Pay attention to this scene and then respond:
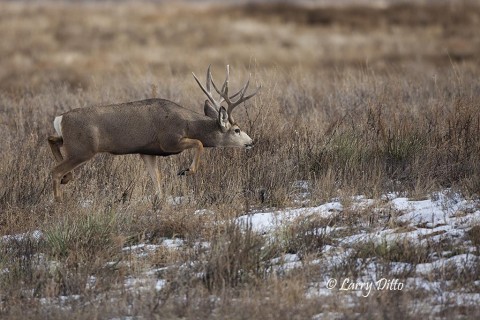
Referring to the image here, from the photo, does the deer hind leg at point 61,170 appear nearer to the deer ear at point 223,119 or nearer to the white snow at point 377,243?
the white snow at point 377,243

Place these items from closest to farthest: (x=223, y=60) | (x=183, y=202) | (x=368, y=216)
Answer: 1. (x=368, y=216)
2. (x=183, y=202)
3. (x=223, y=60)

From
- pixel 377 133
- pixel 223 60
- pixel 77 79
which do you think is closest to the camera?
pixel 377 133

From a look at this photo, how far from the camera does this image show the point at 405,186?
9156 mm

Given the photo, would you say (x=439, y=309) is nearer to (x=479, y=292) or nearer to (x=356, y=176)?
(x=479, y=292)

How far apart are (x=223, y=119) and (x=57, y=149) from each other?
185cm

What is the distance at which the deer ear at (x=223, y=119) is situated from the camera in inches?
388

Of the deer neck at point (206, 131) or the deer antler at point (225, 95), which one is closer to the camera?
the deer antler at point (225, 95)

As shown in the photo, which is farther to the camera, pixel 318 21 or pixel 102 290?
pixel 318 21

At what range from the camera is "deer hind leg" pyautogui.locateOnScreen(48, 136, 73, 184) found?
370 inches

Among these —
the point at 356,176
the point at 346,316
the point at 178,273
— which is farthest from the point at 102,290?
the point at 356,176

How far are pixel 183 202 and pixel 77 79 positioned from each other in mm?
14942

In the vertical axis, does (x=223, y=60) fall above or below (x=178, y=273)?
below
